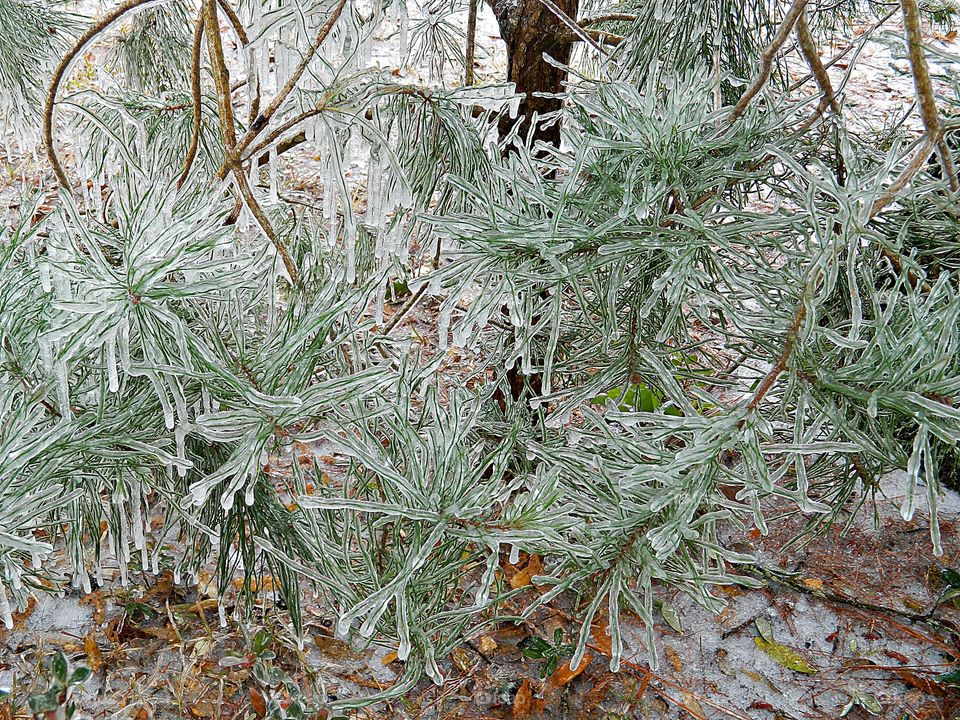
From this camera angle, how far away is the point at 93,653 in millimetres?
1206

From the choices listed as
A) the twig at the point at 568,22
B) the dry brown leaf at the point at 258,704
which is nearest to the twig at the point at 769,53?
the twig at the point at 568,22

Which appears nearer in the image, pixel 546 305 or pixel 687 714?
pixel 546 305

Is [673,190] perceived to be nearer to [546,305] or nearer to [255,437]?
[546,305]

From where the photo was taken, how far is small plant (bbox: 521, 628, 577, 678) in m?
1.18

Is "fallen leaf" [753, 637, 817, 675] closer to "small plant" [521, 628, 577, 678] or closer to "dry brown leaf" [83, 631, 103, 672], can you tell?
"small plant" [521, 628, 577, 678]

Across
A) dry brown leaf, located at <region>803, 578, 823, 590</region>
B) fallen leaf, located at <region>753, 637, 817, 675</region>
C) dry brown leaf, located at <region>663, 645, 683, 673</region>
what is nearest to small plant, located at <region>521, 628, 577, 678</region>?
dry brown leaf, located at <region>663, 645, 683, 673</region>

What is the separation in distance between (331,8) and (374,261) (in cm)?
35

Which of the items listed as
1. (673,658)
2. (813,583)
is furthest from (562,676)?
(813,583)

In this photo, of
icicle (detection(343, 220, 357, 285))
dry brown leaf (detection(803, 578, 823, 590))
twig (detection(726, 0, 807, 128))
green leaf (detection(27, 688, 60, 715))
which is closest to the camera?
green leaf (detection(27, 688, 60, 715))

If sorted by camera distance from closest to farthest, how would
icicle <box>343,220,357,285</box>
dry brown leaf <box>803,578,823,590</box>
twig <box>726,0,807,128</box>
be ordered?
twig <box>726,0,807,128</box> → icicle <box>343,220,357,285</box> → dry brown leaf <box>803,578,823,590</box>

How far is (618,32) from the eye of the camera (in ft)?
4.70

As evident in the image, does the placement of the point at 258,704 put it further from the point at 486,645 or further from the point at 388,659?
the point at 486,645

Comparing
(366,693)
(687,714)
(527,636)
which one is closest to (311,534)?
(366,693)

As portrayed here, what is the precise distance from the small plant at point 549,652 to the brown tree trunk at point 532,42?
756mm
